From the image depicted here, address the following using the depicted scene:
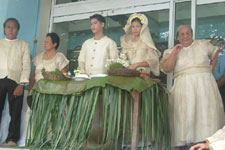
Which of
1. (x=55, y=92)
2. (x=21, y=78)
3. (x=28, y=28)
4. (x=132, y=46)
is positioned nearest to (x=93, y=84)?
(x=55, y=92)

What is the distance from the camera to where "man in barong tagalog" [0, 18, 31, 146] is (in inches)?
168

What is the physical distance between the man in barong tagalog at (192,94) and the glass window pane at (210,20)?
2.41 ft

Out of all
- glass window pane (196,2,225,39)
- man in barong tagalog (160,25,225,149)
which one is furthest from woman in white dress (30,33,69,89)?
glass window pane (196,2,225,39)

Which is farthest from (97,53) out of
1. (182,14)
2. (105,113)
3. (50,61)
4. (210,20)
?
(210,20)

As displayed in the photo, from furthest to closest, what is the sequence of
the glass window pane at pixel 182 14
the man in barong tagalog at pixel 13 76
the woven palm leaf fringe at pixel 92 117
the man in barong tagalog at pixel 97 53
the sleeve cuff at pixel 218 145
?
the glass window pane at pixel 182 14 < the man in barong tagalog at pixel 13 76 < the man in barong tagalog at pixel 97 53 < the woven palm leaf fringe at pixel 92 117 < the sleeve cuff at pixel 218 145

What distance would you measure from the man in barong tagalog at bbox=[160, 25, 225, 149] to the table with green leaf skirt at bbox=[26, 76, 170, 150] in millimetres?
279

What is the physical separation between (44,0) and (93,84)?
2889 millimetres

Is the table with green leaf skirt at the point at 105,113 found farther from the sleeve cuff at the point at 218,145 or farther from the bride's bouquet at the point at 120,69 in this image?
the sleeve cuff at the point at 218,145

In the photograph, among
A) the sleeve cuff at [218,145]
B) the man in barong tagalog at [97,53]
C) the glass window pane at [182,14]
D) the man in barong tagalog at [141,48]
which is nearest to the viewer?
the sleeve cuff at [218,145]

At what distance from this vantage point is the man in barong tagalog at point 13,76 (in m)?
4.27

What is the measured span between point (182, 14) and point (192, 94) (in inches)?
59.8

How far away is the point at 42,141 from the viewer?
3.20m

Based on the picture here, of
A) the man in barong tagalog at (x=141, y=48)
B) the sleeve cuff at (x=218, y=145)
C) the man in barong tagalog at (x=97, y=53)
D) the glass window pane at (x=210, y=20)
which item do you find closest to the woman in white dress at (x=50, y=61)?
the man in barong tagalog at (x=97, y=53)

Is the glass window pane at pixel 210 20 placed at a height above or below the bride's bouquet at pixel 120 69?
above
